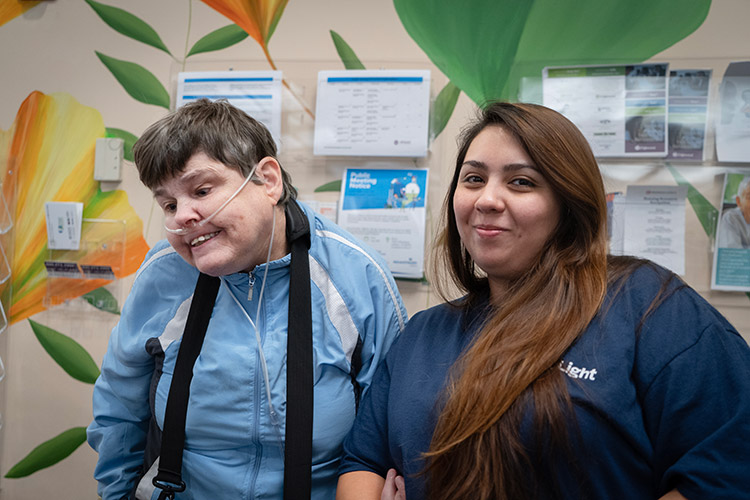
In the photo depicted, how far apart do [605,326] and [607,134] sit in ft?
3.37

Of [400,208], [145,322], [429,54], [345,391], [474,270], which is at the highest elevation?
[429,54]

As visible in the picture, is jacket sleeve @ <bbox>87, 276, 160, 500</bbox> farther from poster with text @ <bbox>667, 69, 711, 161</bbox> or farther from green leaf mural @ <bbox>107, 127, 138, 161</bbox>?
poster with text @ <bbox>667, 69, 711, 161</bbox>

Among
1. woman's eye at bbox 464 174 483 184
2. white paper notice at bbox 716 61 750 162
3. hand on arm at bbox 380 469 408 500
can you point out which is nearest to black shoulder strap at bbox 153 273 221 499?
hand on arm at bbox 380 469 408 500

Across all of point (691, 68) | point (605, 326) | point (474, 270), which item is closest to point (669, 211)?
point (691, 68)

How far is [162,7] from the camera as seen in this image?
200cm

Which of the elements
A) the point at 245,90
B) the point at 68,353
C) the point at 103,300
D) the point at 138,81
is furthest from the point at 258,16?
the point at 68,353

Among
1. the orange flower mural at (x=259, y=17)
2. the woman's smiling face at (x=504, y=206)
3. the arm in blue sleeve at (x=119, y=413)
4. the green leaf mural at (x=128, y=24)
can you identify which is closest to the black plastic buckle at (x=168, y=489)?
the arm in blue sleeve at (x=119, y=413)

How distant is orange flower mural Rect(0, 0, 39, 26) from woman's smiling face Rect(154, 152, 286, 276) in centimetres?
155

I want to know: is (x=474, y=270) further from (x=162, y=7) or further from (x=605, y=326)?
(x=162, y=7)

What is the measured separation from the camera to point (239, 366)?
3.92 feet

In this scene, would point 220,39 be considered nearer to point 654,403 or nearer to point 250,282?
point 250,282

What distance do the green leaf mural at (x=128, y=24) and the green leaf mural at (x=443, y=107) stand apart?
1055mm

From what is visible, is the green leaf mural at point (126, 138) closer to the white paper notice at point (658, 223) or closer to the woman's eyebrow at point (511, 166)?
the woman's eyebrow at point (511, 166)

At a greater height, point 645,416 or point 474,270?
point 474,270
